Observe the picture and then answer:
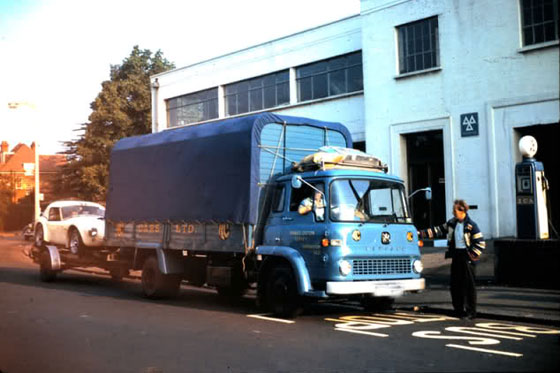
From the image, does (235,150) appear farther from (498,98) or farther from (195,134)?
(498,98)

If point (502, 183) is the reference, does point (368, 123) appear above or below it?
above

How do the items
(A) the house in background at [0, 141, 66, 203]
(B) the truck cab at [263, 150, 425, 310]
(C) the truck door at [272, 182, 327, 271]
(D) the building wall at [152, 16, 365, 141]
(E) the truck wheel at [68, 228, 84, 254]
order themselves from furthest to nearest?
(A) the house in background at [0, 141, 66, 203], (D) the building wall at [152, 16, 365, 141], (E) the truck wheel at [68, 228, 84, 254], (C) the truck door at [272, 182, 327, 271], (B) the truck cab at [263, 150, 425, 310]

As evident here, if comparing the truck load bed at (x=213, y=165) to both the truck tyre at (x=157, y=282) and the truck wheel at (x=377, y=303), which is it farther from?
the truck wheel at (x=377, y=303)

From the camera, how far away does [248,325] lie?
979cm

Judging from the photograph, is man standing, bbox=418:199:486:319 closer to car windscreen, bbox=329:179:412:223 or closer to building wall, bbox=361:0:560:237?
car windscreen, bbox=329:179:412:223

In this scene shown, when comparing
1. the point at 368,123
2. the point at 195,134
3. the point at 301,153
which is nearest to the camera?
the point at 301,153

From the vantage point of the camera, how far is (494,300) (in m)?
12.0

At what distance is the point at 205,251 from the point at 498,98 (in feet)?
35.8

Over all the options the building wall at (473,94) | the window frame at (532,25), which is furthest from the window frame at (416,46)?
the window frame at (532,25)

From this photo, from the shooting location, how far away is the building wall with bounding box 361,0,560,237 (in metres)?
18.1

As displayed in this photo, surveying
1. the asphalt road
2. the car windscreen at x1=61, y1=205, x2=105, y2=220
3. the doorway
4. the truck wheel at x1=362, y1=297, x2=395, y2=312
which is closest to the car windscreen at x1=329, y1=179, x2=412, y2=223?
the truck wheel at x1=362, y1=297, x2=395, y2=312

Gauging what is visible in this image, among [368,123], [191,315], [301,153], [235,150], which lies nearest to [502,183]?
[368,123]

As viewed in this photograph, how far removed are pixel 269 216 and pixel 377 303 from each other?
2474 mm

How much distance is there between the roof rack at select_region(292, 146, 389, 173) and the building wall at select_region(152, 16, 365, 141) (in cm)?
1299
